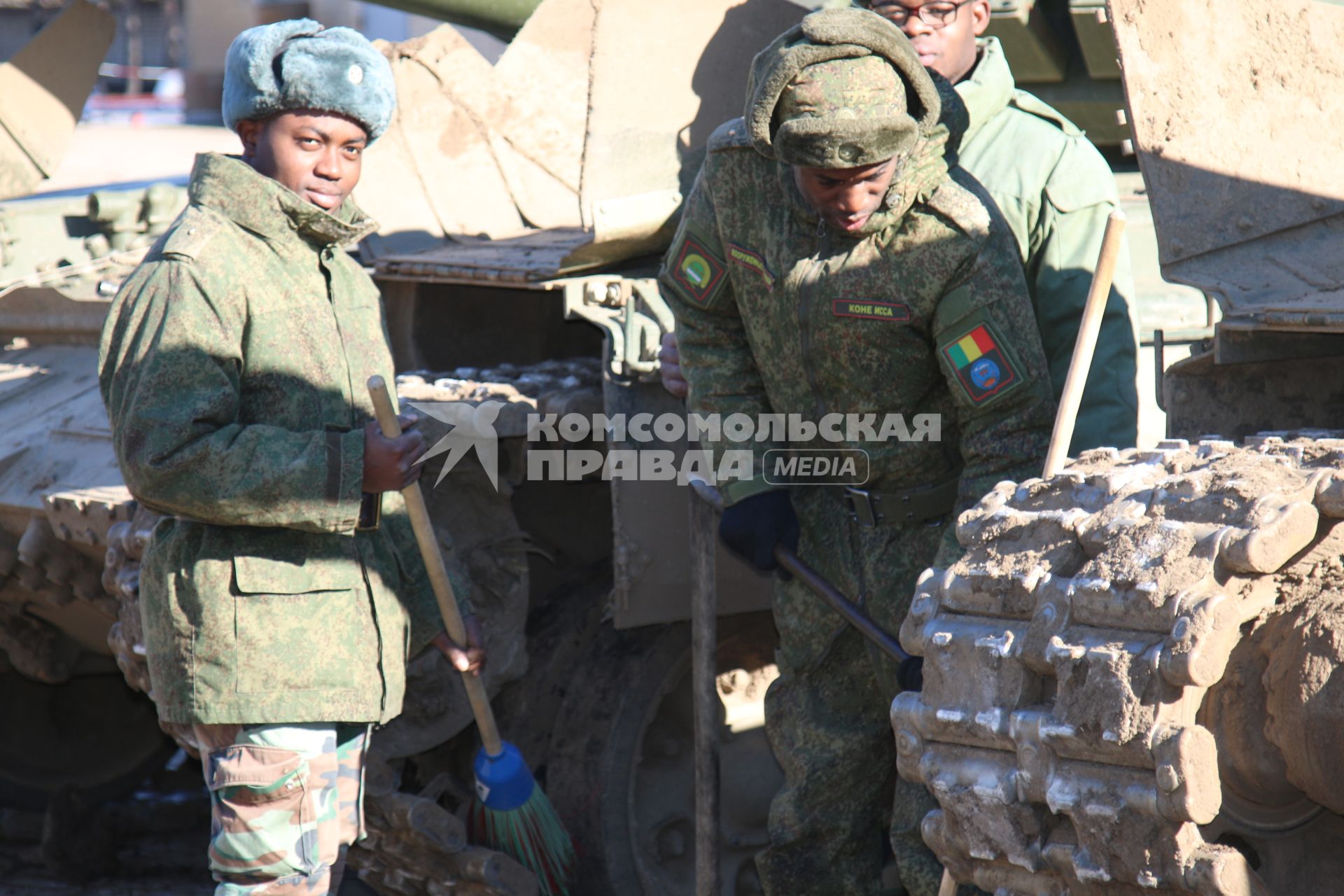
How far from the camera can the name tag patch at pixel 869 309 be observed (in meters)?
3.09

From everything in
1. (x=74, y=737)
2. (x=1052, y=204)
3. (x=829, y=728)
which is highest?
(x=1052, y=204)

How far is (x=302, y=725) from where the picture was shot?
9.87 feet

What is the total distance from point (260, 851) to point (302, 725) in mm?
237

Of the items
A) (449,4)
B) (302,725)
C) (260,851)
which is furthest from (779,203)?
(449,4)

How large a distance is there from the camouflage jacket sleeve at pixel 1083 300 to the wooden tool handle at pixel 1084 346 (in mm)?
477

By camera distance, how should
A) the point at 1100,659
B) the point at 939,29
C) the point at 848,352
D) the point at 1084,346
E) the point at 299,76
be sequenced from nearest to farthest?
1. the point at 1100,659
2. the point at 1084,346
3. the point at 299,76
4. the point at 848,352
5. the point at 939,29

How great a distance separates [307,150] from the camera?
305 centimetres

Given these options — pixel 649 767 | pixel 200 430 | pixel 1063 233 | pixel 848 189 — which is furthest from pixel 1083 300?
pixel 649 767

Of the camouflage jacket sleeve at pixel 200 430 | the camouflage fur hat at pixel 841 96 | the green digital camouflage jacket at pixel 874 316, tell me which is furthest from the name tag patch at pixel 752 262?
the camouflage jacket sleeve at pixel 200 430

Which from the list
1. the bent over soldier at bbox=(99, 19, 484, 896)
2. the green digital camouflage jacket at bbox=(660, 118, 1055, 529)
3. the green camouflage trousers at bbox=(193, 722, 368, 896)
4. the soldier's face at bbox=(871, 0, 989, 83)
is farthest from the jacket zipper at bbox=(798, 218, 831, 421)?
the green camouflage trousers at bbox=(193, 722, 368, 896)

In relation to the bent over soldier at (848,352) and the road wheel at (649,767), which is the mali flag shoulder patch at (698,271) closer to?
the bent over soldier at (848,352)

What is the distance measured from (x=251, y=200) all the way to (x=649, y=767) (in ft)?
6.81

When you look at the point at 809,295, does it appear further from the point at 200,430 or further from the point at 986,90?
the point at 200,430

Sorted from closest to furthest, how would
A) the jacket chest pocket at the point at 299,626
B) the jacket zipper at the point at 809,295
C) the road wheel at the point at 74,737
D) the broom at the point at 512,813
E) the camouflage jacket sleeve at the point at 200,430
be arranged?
1. the camouflage jacket sleeve at the point at 200,430
2. the jacket chest pocket at the point at 299,626
3. the jacket zipper at the point at 809,295
4. the broom at the point at 512,813
5. the road wheel at the point at 74,737
